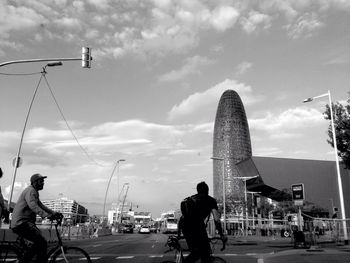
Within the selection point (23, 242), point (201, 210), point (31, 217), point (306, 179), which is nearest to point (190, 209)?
point (201, 210)

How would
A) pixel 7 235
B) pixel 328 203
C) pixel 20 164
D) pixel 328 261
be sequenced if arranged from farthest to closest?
pixel 328 203
pixel 20 164
pixel 7 235
pixel 328 261

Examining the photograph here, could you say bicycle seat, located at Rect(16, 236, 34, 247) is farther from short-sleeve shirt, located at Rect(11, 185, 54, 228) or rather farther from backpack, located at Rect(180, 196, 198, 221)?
backpack, located at Rect(180, 196, 198, 221)

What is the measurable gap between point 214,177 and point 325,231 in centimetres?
16705

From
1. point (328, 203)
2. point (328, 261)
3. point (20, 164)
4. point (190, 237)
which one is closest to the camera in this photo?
point (190, 237)

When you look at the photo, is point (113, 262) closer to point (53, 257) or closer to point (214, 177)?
point (53, 257)

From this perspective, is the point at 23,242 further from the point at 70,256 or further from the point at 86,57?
the point at 86,57

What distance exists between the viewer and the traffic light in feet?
50.9

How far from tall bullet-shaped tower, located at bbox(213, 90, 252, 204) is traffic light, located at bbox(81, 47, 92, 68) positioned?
160586 millimetres

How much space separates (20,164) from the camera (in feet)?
79.4

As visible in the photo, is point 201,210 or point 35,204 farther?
point 35,204

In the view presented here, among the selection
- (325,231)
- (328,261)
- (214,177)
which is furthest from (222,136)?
(328,261)

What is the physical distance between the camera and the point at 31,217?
6188 millimetres

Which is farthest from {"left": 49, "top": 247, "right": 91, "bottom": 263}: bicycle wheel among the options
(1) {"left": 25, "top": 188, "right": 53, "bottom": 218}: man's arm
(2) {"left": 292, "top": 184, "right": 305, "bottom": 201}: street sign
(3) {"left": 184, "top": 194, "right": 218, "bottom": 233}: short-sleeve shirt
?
(2) {"left": 292, "top": 184, "right": 305, "bottom": 201}: street sign

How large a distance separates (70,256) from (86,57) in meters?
10.8
